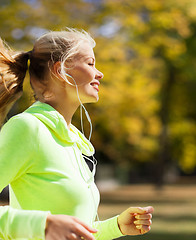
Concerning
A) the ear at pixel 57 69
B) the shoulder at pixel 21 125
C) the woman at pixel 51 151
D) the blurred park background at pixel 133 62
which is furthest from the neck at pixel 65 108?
the blurred park background at pixel 133 62

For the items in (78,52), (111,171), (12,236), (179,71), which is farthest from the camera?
(111,171)

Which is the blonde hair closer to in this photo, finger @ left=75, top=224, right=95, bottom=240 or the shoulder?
the shoulder


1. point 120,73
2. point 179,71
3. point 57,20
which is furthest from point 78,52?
point 179,71

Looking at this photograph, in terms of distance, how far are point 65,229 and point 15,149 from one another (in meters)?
0.31

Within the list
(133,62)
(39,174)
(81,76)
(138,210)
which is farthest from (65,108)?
(133,62)

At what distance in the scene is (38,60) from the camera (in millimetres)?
2006

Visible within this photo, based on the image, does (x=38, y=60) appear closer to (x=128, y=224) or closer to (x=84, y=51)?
(x=84, y=51)

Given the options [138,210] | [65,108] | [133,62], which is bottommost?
[133,62]

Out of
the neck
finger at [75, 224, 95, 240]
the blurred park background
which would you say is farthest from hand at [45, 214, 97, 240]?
the blurred park background

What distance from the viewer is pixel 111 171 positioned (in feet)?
112

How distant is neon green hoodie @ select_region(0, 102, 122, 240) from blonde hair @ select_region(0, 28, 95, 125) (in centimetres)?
15

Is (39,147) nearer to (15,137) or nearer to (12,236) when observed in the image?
(15,137)

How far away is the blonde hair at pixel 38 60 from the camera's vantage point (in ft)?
6.48

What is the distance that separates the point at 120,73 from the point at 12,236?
1541cm
